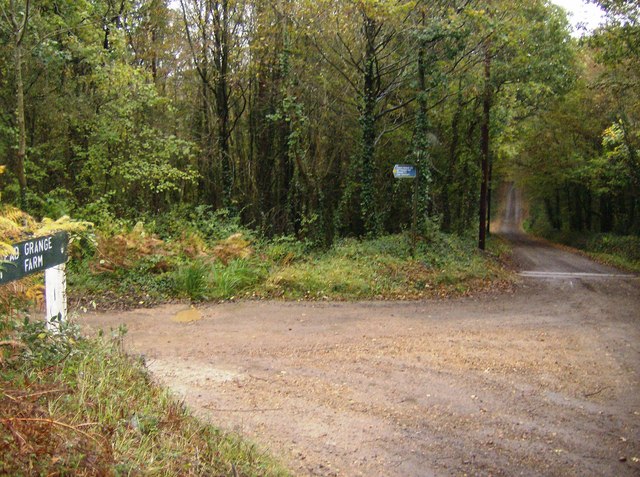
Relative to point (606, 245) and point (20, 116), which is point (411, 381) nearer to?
point (20, 116)

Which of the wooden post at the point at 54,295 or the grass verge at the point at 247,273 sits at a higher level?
the wooden post at the point at 54,295

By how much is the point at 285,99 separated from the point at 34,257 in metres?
12.3

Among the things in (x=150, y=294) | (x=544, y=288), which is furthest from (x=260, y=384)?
(x=544, y=288)

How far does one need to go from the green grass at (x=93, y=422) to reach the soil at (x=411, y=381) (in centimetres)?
73

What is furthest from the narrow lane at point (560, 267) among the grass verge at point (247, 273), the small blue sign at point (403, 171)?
the small blue sign at point (403, 171)

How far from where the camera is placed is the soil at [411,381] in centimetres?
474

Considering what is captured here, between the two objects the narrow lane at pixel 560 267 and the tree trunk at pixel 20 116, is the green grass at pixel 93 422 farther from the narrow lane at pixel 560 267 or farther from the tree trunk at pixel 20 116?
the narrow lane at pixel 560 267

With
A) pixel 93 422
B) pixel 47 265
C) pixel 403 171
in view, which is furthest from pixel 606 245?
pixel 93 422

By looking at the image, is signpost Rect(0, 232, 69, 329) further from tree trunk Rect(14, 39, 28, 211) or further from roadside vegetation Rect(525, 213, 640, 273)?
roadside vegetation Rect(525, 213, 640, 273)

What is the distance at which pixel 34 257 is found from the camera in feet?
14.6

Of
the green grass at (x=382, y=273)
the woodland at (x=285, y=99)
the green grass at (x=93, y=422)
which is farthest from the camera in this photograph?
the woodland at (x=285, y=99)

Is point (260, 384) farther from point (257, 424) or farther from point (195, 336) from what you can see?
point (195, 336)

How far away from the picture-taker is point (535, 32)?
19188 mm

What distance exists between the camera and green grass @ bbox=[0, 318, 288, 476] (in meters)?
3.04
